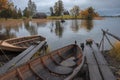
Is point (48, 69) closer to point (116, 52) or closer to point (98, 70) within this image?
point (98, 70)

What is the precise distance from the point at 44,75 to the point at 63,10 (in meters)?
143

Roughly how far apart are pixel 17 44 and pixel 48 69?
9.96 metres

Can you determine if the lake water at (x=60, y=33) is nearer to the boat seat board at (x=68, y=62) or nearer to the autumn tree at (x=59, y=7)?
the boat seat board at (x=68, y=62)

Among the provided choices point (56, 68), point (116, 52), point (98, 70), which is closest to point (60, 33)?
point (116, 52)

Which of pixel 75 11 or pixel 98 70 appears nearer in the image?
pixel 98 70

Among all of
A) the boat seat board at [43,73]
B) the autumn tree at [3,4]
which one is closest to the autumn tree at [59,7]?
the autumn tree at [3,4]

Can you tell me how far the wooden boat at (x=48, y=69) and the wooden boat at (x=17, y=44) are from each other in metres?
4.42

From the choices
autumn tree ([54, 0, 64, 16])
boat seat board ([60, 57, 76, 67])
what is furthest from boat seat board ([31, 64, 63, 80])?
autumn tree ([54, 0, 64, 16])

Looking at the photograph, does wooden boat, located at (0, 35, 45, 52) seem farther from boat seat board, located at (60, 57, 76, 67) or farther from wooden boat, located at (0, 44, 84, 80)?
boat seat board, located at (60, 57, 76, 67)

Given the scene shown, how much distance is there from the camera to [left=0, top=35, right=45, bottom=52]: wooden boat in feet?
60.4

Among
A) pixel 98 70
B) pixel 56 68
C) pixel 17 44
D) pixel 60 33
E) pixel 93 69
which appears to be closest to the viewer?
pixel 98 70

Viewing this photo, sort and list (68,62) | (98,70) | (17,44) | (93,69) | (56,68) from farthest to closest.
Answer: (17,44), (68,62), (56,68), (93,69), (98,70)

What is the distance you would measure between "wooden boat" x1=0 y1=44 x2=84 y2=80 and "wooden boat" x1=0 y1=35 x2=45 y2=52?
4.42 metres

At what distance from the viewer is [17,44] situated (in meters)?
21.5
